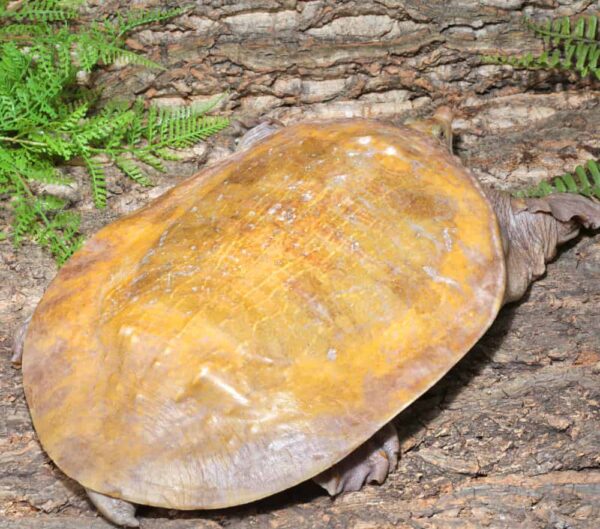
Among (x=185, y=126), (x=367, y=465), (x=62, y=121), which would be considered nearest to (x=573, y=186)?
(x=367, y=465)

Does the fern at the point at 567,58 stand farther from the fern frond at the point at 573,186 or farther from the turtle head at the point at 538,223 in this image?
the turtle head at the point at 538,223

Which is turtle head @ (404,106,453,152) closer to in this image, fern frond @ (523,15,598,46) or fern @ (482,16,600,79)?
fern @ (482,16,600,79)

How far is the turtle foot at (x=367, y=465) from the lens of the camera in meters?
3.29

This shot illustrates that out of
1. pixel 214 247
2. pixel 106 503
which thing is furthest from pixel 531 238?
pixel 106 503

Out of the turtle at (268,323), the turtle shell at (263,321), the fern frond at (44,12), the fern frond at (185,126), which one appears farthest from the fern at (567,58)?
the fern frond at (44,12)

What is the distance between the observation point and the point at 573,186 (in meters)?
4.28

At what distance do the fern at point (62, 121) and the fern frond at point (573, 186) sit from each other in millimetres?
1638

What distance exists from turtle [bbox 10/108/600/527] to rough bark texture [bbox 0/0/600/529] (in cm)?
21

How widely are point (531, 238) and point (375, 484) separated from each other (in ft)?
4.58

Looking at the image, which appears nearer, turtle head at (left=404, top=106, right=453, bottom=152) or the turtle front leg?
the turtle front leg

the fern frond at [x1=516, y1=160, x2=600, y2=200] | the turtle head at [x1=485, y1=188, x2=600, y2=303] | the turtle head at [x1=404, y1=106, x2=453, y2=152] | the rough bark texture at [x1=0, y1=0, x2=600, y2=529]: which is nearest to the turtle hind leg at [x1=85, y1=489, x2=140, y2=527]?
the rough bark texture at [x1=0, y1=0, x2=600, y2=529]

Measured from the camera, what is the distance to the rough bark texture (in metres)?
3.29

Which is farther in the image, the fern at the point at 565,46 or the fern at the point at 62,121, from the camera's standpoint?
the fern at the point at 565,46

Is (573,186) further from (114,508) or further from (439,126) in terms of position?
(114,508)
